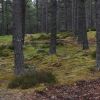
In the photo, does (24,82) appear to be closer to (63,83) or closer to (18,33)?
(63,83)

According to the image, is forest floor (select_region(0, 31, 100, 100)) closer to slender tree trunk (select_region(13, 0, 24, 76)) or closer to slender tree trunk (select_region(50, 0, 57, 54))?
slender tree trunk (select_region(13, 0, 24, 76))

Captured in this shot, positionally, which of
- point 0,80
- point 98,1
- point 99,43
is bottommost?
point 0,80

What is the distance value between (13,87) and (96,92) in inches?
131

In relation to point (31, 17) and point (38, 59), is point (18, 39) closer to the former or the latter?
point (38, 59)

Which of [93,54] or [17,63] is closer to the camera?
[17,63]

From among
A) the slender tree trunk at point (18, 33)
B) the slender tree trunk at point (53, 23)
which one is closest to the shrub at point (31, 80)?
the slender tree trunk at point (18, 33)

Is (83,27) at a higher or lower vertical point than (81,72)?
higher

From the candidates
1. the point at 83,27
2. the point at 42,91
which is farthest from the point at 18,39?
the point at 83,27

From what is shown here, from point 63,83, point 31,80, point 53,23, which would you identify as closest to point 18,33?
point 31,80

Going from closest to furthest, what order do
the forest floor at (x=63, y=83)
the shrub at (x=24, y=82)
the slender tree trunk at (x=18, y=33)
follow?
1. the forest floor at (x=63, y=83)
2. the shrub at (x=24, y=82)
3. the slender tree trunk at (x=18, y=33)

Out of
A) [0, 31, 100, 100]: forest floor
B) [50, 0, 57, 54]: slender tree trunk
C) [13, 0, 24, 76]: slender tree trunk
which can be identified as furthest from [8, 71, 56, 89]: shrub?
[50, 0, 57, 54]: slender tree trunk

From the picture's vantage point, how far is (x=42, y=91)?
13.3 meters

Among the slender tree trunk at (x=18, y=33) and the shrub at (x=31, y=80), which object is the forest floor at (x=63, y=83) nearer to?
the shrub at (x=31, y=80)

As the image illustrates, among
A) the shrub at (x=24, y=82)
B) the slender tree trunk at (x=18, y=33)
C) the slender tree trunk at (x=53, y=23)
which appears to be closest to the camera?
the shrub at (x=24, y=82)
